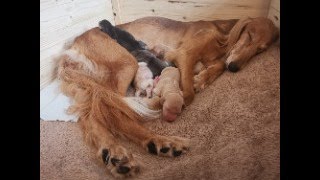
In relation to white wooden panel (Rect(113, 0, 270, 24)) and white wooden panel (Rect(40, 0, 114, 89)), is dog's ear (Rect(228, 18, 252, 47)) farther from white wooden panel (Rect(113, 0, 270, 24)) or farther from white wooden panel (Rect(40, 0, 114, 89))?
white wooden panel (Rect(40, 0, 114, 89))

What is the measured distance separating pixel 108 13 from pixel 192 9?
1.58 ft

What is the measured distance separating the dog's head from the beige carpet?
0.14 ft

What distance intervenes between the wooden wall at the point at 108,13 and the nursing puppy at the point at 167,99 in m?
0.40

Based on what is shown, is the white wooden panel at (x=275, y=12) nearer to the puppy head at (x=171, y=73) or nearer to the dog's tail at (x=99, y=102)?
the puppy head at (x=171, y=73)

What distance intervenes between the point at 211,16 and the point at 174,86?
46 cm

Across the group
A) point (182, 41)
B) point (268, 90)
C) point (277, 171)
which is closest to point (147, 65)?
point (182, 41)

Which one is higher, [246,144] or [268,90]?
[268,90]

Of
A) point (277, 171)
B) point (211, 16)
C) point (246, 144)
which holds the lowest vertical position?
point (277, 171)

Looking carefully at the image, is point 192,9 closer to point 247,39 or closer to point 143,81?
point 247,39

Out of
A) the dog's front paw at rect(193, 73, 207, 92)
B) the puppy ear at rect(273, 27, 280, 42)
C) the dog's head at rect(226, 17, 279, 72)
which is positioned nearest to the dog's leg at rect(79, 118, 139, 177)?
the dog's front paw at rect(193, 73, 207, 92)

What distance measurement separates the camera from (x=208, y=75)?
2.28m

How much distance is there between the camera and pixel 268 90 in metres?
2.28

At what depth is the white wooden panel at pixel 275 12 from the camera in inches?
90.9

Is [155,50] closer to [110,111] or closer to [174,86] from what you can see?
[174,86]
